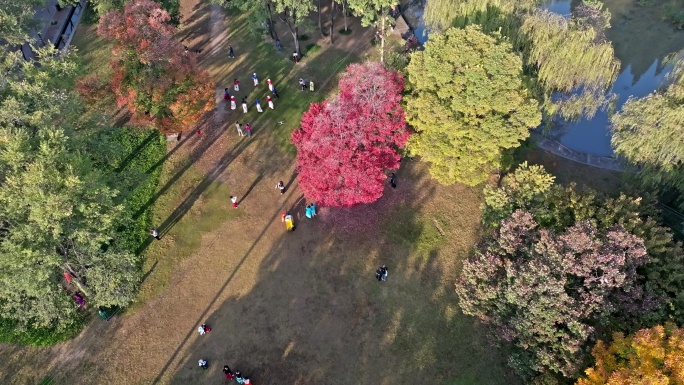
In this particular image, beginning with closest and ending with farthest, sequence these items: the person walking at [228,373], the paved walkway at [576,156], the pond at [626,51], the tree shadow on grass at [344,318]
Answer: the person walking at [228,373] → the tree shadow on grass at [344,318] → the paved walkway at [576,156] → the pond at [626,51]

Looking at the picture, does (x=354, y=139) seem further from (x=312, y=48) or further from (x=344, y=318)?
(x=312, y=48)

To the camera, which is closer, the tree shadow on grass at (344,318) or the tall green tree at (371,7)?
the tree shadow on grass at (344,318)

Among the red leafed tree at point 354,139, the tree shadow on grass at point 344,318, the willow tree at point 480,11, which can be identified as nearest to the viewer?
the tree shadow on grass at point 344,318

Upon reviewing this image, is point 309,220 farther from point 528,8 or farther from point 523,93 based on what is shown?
point 528,8

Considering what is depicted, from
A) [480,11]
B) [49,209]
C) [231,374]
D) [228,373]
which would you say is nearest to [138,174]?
[49,209]

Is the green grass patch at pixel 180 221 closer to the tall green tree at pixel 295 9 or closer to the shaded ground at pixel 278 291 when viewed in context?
the shaded ground at pixel 278 291

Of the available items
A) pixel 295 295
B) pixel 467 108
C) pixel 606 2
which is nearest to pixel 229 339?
pixel 295 295

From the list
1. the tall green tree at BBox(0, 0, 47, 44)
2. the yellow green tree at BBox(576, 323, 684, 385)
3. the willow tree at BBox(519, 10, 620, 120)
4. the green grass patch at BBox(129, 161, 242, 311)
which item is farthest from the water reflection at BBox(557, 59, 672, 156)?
the tall green tree at BBox(0, 0, 47, 44)

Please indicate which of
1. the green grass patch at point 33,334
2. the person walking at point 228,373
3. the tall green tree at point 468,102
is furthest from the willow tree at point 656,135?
the green grass patch at point 33,334
